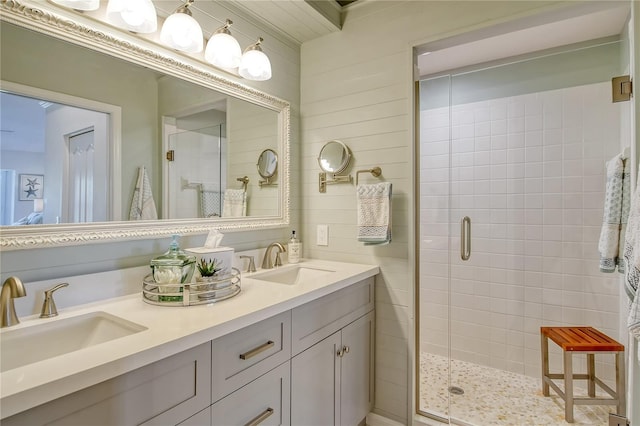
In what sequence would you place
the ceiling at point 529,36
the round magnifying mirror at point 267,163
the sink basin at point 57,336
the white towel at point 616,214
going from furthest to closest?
the round magnifying mirror at point 267,163, the white towel at point 616,214, the ceiling at point 529,36, the sink basin at point 57,336

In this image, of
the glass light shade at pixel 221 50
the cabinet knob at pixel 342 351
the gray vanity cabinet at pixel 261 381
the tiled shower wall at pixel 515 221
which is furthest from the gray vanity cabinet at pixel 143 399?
the tiled shower wall at pixel 515 221

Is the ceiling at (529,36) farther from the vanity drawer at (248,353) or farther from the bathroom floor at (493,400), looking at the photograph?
the bathroom floor at (493,400)

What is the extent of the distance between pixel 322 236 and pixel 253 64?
1.08 m

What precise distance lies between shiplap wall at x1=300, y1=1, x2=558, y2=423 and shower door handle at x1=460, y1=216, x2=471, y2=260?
775 millimetres

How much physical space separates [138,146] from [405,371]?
5.69ft

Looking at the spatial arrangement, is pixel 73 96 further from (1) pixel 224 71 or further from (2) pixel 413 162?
(2) pixel 413 162

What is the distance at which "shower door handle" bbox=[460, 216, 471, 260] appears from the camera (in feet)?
7.82

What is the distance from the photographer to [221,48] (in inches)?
61.5

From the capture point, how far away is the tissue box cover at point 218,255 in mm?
1352

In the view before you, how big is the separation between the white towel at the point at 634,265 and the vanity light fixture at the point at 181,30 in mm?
1927

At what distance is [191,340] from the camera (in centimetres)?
89

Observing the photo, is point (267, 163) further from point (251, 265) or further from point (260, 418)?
point (260, 418)

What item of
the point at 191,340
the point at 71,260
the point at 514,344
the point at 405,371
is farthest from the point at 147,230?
the point at 514,344

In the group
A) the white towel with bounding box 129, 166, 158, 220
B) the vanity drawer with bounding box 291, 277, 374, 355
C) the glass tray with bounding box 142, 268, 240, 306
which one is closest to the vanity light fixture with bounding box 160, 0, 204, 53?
the white towel with bounding box 129, 166, 158, 220
